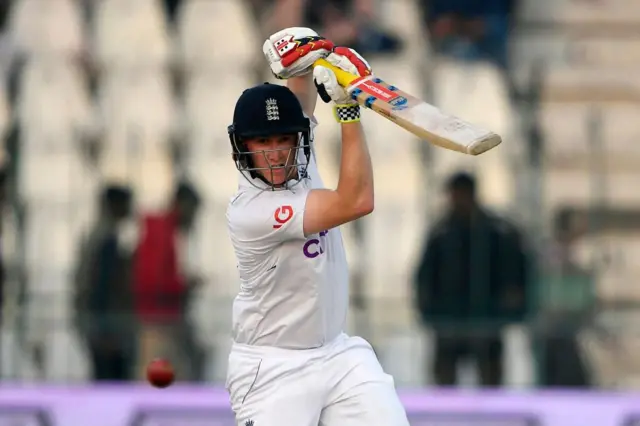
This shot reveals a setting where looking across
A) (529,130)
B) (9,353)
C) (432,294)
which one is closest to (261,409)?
(432,294)

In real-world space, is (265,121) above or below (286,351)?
above

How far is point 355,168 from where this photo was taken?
13.8 feet

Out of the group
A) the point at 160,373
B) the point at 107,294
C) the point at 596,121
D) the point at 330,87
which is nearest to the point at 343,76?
the point at 330,87

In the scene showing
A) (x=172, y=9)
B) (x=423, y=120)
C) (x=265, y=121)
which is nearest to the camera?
(x=423, y=120)

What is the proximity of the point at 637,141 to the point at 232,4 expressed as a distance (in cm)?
318

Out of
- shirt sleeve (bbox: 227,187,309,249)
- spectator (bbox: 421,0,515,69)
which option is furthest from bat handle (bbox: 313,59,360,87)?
spectator (bbox: 421,0,515,69)

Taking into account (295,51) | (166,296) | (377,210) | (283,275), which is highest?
(295,51)

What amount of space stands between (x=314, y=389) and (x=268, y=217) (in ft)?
1.94

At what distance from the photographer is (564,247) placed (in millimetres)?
7918

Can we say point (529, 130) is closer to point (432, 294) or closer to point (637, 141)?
point (637, 141)

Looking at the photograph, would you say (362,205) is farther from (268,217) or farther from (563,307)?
(563,307)

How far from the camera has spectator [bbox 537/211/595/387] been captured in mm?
7691

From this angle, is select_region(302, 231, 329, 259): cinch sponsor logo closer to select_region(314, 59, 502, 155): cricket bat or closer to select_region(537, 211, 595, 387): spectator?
select_region(314, 59, 502, 155): cricket bat

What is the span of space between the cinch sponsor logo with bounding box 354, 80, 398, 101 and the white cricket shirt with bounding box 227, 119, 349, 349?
45 cm
